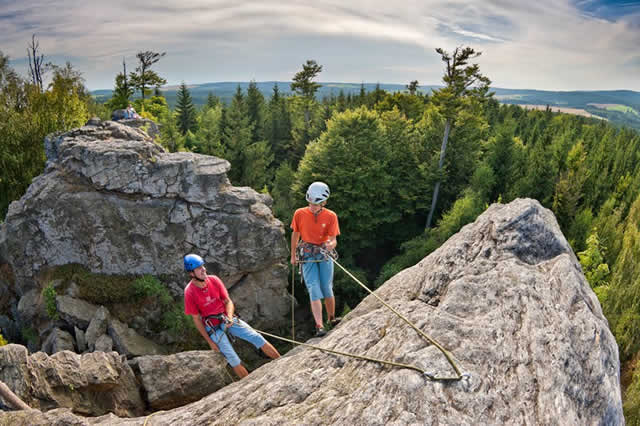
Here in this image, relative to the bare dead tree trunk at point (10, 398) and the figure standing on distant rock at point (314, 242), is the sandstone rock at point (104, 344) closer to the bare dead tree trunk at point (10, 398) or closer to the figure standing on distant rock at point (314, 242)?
the bare dead tree trunk at point (10, 398)

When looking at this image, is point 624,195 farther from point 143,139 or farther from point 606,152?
point 143,139

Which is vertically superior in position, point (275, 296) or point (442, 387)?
point (442, 387)

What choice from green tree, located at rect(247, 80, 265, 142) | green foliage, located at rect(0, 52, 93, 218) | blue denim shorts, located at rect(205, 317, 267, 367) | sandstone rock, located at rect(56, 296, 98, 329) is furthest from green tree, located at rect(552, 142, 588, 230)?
green tree, located at rect(247, 80, 265, 142)

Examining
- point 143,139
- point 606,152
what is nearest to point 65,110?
point 143,139

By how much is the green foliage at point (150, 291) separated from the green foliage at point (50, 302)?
217 cm

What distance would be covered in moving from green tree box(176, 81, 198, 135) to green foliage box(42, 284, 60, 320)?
33807 mm

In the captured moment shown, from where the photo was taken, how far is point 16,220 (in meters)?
12.8

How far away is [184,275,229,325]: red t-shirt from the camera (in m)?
6.58

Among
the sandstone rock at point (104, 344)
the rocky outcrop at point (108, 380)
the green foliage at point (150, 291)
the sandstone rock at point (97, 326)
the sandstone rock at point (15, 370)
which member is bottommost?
the sandstone rock at point (104, 344)

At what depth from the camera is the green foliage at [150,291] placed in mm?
12516

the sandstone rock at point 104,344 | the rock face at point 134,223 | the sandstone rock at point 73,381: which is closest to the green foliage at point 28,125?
the rock face at point 134,223

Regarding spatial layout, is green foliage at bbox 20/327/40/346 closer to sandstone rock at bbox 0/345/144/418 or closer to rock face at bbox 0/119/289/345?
rock face at bbox 0/119/289/345

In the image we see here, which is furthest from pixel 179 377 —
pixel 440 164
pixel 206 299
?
pixel 440 164

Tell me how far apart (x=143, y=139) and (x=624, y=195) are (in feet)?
100
